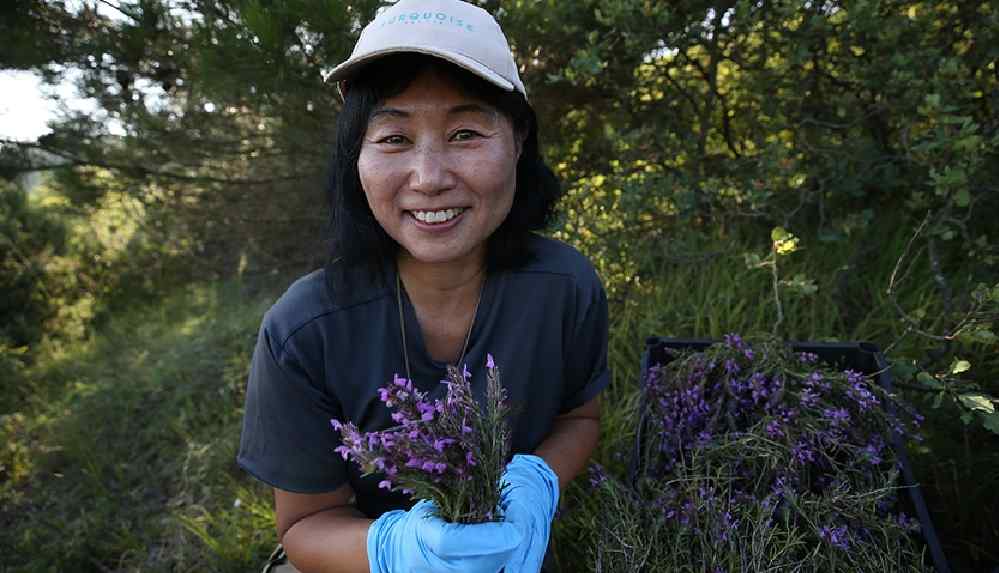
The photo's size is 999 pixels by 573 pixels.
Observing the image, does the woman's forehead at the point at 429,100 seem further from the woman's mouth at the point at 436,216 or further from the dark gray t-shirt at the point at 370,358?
the dark gray t-shirt at the point at 370,358

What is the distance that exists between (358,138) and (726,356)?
1.08m

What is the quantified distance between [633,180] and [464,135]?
5.14 ft

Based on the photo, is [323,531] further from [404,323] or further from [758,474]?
[758,474]

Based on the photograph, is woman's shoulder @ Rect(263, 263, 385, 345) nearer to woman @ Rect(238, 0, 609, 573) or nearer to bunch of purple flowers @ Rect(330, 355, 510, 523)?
woman @ Rect(238, 0, 609, 573)


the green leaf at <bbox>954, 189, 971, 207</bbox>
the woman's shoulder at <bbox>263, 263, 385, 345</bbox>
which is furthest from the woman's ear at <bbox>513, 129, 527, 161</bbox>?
the green leaf at <bbox>954, 189, 971, 207</bbox>

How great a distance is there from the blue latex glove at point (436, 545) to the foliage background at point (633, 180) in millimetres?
914

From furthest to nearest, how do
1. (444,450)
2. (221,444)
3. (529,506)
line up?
(221,444) < (529,506) < (444,450)

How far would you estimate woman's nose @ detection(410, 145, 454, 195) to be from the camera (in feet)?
4.13

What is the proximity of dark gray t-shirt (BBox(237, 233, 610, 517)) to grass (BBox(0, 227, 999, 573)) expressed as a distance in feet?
1.50

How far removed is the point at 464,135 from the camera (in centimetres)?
132

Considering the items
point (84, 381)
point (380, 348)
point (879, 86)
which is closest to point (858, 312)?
point (879, 86)

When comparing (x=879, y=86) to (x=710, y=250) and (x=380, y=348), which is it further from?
(x=380, y=348)

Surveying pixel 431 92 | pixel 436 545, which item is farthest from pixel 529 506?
pixel 431 92

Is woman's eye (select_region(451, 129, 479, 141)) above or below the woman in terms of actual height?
above
